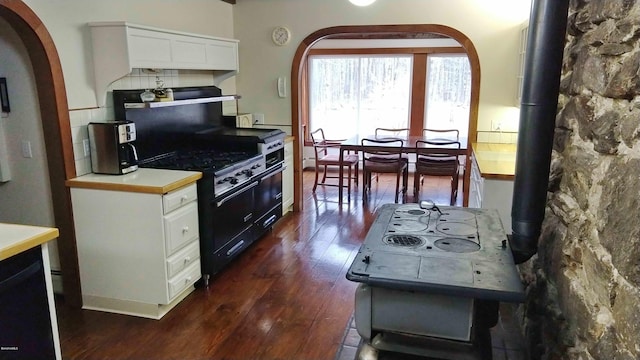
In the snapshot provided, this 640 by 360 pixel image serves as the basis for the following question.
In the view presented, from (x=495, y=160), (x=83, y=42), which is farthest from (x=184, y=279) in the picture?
(x=495, y=160)

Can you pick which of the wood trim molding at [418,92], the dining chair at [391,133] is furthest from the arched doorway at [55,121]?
the wood trim molding at [418,92]

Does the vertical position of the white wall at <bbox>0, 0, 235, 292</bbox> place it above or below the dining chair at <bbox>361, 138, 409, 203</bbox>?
above

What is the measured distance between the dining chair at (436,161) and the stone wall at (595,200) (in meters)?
3.51

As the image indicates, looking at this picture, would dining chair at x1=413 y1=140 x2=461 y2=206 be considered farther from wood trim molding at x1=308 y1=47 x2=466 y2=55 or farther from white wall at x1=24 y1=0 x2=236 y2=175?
white wall at x1=24 y1=0 x2=236 y2=175

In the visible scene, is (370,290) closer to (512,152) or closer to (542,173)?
(542,173)

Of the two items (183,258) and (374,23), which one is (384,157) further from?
(183,258)

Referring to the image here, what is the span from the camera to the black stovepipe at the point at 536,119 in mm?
1922

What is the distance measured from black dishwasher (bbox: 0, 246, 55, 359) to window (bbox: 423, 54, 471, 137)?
21.1 ft

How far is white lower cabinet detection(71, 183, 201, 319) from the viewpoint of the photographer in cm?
297

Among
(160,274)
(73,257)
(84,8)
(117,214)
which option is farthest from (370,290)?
(84,8)

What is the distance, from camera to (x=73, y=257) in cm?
312


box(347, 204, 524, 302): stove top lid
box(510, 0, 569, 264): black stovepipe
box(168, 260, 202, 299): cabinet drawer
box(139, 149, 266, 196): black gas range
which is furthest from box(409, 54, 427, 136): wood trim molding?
box(510, 0, 569, 264): black stovepipe

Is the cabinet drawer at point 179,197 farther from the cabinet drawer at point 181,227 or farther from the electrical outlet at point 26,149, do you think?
the electrical outlet at point 26,149

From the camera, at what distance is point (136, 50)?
3262 mm
